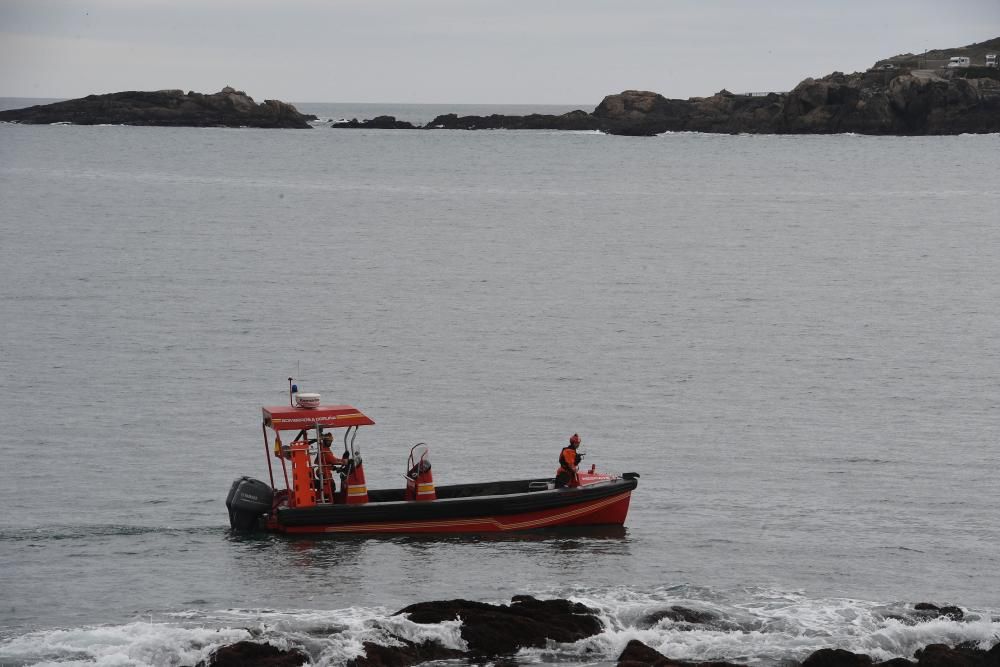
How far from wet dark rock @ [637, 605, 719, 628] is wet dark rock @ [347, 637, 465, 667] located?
2499 mm

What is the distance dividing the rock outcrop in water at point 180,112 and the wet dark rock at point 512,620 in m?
176

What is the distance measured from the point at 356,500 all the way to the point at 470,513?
181cm

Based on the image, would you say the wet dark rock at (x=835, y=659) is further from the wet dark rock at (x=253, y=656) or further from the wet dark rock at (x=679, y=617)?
the wet dark rock at (x=253, y=656)

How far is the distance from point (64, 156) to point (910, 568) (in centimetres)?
12084

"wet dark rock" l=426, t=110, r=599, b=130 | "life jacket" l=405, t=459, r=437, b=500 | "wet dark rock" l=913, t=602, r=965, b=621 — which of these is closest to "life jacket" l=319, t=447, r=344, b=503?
"life jacket" l=405, t=459, r=437, b=500

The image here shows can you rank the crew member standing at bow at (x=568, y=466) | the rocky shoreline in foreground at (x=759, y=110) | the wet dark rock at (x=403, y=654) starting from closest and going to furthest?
the wet dark rock at (x=403, y=654), the crew member standing at bow at (x=568, y=466), the rocky shoreline in foreground at (x=759, y=110)

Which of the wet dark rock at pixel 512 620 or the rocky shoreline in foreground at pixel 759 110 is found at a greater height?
the rocky shoreline in foreground at pixel 759 110

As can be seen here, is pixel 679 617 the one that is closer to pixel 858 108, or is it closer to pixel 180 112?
pixel 858 108

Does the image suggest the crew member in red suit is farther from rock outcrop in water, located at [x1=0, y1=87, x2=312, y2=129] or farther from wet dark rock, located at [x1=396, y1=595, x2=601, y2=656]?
rock outcrop in water, located at [x1=0, y1=87, x2=312, y2=129]

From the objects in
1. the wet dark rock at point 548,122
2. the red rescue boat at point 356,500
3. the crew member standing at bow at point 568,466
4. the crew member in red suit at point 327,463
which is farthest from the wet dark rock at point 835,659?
the wet dark rock at point 548,122

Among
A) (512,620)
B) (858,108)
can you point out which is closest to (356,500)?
(512,620)

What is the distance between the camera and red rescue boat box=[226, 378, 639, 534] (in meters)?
21.3

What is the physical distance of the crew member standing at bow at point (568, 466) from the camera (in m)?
22.0

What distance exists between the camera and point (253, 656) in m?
15.6
